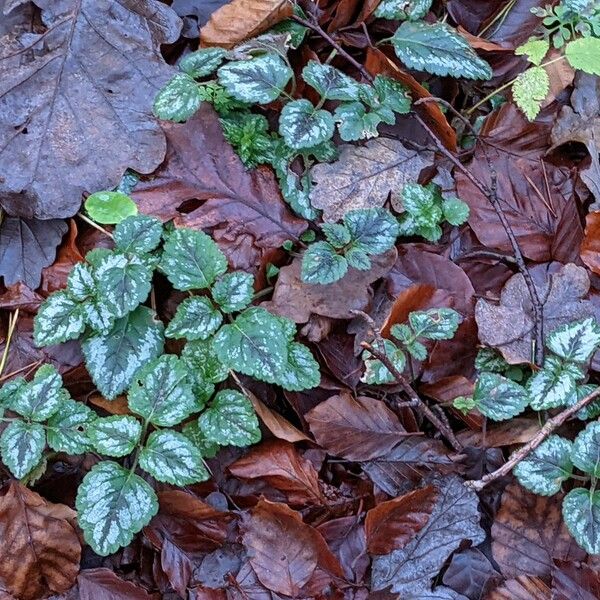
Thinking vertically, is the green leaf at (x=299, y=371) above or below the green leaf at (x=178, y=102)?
below

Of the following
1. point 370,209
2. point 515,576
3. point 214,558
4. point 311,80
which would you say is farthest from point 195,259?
point 515,576

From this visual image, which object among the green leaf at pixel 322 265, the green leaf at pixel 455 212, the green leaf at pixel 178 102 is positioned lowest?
the green leaf at pixel 322 265

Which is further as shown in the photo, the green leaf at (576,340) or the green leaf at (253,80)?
the green leaf at (253,80)

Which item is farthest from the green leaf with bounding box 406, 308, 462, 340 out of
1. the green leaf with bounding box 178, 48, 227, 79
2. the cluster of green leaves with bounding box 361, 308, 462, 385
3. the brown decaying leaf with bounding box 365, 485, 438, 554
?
the green leaf with bounding box 178, 48, 227, 79

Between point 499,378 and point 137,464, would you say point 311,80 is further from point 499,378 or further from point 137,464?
point 137,464

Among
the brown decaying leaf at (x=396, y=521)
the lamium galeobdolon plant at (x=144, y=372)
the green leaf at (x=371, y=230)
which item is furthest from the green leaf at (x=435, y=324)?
the brown decaying leaf at (x=396, y=521)

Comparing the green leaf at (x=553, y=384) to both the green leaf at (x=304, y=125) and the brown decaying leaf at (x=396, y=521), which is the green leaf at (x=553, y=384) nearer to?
the brown decaying leaf at (x=396, y=521)

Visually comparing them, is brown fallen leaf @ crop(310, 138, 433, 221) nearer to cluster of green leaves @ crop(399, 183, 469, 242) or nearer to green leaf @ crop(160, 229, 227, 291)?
cluster of green leaves @ crop(399, 183, 469, 242)
